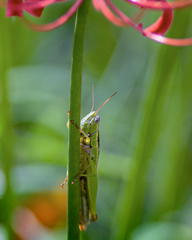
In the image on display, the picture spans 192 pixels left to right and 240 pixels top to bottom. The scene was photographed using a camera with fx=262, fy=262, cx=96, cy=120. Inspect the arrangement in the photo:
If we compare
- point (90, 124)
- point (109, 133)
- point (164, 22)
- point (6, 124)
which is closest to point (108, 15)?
point (164, 22)

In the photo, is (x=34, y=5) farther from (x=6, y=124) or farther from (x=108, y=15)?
(x=6, y=124)

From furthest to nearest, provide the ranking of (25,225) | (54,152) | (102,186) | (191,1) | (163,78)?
(102,186) → (54,152) → (25,225) → (163,78) → (191,1)

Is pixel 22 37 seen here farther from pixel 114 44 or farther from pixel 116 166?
pixel 116 166

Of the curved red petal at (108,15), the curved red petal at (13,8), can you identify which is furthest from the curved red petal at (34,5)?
the curved red petal at (108,15)

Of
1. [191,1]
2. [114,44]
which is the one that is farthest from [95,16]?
[191,1]

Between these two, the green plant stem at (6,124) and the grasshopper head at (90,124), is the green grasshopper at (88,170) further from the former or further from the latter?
the green plant stem at (6,124)

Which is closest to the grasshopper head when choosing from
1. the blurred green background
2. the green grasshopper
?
the green grasshopper
